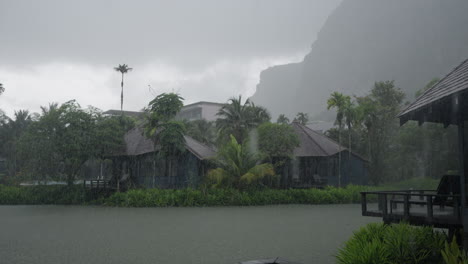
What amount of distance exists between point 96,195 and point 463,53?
8615 cm

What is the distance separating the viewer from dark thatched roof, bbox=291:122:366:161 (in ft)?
97.5

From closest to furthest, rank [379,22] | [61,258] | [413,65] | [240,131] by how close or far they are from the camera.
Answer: [61,258] → [240,131] → [413,65] → [379,22]

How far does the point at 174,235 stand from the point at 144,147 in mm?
15135

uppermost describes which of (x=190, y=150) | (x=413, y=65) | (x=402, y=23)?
(x=402, y=23)

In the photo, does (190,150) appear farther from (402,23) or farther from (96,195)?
(402,23)

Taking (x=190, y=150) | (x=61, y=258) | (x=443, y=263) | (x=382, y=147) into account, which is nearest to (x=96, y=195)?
(x=190, y=150)

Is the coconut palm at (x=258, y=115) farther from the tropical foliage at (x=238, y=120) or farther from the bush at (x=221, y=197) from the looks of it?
the bush at (x=221, y=197)

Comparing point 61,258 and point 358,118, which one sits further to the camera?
point 358,118

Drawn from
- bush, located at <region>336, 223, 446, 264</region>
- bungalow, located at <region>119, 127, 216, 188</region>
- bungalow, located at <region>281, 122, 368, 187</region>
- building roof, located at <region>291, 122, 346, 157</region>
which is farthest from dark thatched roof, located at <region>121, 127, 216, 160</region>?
bush, located at <region>336, 223, 446, 264</region>

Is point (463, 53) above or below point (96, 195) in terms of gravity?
above

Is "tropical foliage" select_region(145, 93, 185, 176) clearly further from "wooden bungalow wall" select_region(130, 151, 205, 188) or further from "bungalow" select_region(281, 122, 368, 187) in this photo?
"bungalow" select_region(281, 122, 368, 187)

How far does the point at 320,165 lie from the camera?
30.8 m

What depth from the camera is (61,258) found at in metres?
9.68

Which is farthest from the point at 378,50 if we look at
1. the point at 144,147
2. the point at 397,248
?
the point at 397,248
